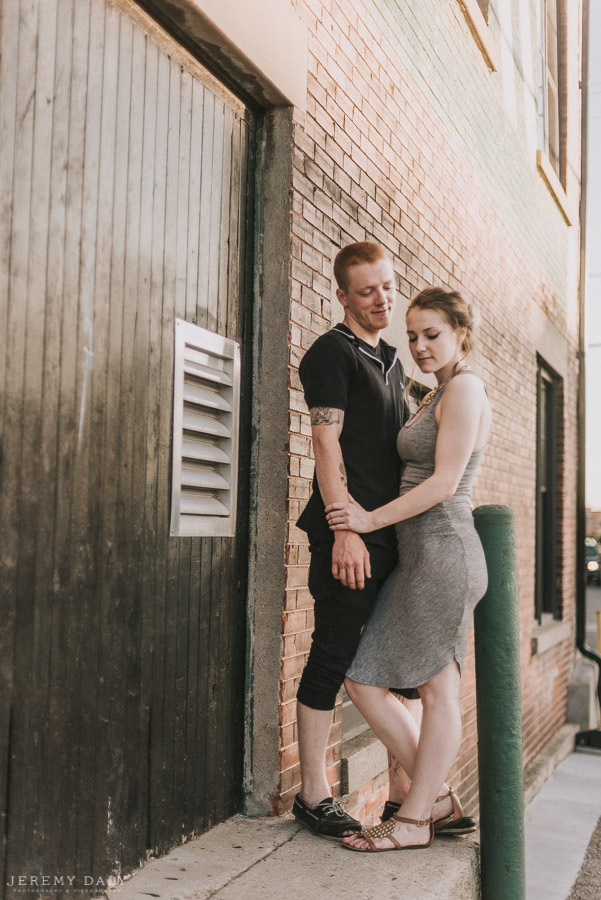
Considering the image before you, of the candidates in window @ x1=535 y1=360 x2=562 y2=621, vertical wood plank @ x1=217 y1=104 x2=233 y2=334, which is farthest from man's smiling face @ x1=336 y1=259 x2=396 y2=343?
window @ x1=535 y1=360 x2=562 y2=621

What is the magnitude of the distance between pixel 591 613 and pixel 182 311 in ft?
89.2

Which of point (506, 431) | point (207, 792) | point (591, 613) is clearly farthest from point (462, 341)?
point (591, 613)

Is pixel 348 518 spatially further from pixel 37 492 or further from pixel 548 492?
pixel 548 492

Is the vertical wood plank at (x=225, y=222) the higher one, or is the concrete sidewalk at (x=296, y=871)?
the vertical wood plank at (x=225, y=222)

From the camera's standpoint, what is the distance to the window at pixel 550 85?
30.6 ft

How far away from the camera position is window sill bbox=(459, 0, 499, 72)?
6133 mm

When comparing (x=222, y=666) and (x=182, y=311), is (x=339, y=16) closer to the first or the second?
(x=182, y=311)

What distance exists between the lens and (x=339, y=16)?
4.24 metres

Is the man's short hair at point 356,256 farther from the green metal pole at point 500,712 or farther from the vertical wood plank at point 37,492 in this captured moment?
the vertical wood plank at point 37,492

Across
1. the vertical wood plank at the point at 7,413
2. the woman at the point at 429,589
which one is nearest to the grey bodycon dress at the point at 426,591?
the woman at the point at 429,589

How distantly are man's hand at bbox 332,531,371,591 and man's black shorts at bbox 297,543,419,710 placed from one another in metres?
0.09

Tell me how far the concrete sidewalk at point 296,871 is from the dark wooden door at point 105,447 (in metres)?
0.13

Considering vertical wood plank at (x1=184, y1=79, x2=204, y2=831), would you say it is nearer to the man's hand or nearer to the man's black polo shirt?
the man's black polo shirt

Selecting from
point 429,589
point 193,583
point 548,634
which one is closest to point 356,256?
point 429,589
